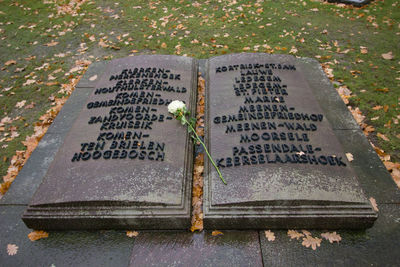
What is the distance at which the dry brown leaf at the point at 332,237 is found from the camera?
8.49 feet

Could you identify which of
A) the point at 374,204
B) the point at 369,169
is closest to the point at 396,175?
the point at 369,169

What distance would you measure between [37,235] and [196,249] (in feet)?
5.77

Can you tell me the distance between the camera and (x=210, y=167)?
2.97m

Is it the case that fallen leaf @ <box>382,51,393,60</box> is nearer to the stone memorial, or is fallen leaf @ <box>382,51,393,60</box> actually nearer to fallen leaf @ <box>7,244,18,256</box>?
the stone memorial

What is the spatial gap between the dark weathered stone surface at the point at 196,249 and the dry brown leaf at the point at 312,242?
0.49 metres

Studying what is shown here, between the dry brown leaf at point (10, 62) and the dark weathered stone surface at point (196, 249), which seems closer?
the dark weathered stone surface at point (196, 249)

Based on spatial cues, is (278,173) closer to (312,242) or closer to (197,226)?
(312,242)

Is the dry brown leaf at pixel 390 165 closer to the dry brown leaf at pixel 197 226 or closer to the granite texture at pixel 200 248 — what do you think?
the granite texture at pixel 200 248

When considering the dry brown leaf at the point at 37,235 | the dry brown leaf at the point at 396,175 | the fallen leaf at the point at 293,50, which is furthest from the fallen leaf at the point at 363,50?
the dry brown leaf at the point at 37,235

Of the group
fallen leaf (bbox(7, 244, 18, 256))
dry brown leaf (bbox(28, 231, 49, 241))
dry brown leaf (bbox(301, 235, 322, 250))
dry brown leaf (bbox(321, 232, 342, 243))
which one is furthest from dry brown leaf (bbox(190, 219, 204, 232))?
fallen leaf (bbox(7, 244, 18, 256))

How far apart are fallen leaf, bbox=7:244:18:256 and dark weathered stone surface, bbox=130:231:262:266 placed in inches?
50.1

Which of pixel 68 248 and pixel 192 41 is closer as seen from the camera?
pixel 68 248

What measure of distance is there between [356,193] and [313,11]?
6.62m

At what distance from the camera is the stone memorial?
2.59 meters
